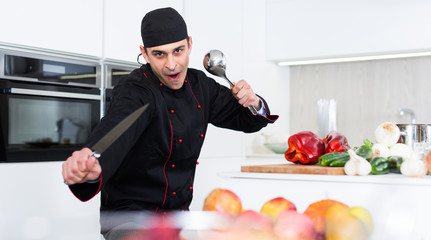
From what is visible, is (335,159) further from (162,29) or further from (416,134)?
(162,29)

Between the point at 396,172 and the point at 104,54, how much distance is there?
1.58 m

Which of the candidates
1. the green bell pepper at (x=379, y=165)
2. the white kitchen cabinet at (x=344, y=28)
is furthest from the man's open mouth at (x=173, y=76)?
the white kitchen cabinet at (x=344, y=28)

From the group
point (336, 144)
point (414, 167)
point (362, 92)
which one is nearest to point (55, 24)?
point (336, 144)

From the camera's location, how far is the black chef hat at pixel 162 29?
1.35m

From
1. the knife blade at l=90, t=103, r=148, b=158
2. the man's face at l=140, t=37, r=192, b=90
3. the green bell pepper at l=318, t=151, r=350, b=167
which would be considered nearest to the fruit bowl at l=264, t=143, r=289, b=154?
the green bell pepper at l=318, t=151, r=350, b=167

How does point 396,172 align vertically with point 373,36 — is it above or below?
below

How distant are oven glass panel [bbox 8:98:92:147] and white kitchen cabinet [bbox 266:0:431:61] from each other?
1.68 meters

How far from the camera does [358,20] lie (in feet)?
11.0

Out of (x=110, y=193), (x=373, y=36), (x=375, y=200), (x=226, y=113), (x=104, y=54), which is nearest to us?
(x=375, y=200)

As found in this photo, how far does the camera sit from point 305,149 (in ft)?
5.63

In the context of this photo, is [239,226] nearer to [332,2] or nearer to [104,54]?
[104,54]

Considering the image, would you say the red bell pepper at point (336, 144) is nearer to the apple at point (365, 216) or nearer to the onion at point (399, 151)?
the onion at point (399, 151)

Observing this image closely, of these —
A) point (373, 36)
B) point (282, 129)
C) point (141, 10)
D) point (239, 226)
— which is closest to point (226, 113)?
point (239, 226)

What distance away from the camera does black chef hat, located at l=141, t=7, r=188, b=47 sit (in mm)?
1347
